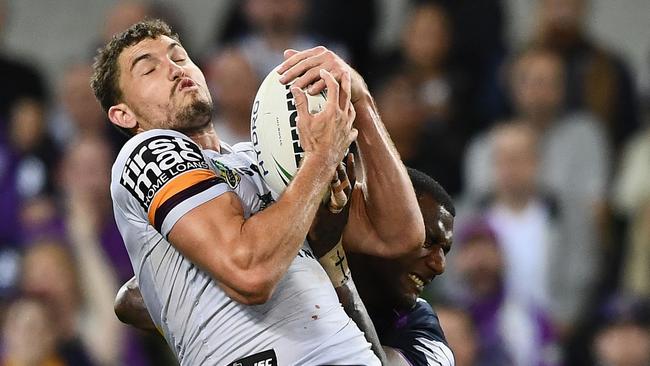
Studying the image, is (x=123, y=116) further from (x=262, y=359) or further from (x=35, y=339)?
(x=35, y=339)

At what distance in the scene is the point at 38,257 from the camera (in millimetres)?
7637

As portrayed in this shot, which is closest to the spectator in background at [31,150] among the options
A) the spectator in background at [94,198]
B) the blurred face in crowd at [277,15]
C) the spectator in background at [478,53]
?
the spectator in background at [94,198]

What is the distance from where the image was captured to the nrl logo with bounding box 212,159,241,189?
13.3ft

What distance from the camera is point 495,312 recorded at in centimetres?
733

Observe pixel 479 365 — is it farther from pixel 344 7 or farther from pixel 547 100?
pixel 344 7

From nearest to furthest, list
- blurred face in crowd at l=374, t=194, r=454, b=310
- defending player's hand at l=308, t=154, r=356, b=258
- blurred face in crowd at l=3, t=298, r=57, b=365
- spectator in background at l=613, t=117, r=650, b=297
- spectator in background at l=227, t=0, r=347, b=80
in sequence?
defending player's hand at l=308, t=154, r=356, b=258 → blurred face in crowd at l=374, t=194, r=454, b=310 → blurred face in crowd at l=3, t=298, r=57, b=365 → spectator in background at l=613, t=117, r=650, b=297 → spectator in background at l=227, t=0, r=347, b=80

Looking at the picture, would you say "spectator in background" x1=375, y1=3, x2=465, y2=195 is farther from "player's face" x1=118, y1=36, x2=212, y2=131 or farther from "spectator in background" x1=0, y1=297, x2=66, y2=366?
"player's face" x1=118, y1=36, x2=212, y2=131

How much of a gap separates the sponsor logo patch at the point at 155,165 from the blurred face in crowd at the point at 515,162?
155 inches

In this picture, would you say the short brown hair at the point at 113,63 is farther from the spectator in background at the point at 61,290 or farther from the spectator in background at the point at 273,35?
the spectator in background at the point at 273,35

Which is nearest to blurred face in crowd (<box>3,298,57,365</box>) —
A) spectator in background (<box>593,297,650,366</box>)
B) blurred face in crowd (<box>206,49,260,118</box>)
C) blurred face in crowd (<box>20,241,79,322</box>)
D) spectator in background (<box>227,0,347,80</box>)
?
blurred face in crowd (<box>20,241,79,322</box>)

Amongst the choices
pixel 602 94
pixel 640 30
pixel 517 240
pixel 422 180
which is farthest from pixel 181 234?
pixel 640 30

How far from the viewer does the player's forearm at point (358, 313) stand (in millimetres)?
4086

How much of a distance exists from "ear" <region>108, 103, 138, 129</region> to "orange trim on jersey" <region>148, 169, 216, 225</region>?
45 centimetres

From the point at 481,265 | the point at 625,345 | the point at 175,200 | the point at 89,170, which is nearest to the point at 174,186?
the point at 175,200
